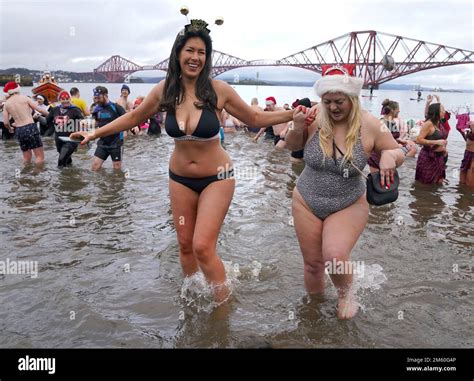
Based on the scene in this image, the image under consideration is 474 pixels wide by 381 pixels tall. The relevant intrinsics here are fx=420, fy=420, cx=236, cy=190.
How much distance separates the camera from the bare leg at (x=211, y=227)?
3340mm

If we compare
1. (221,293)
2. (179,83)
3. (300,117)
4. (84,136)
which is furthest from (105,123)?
(300,117)

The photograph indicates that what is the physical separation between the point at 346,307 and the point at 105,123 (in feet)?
22.2

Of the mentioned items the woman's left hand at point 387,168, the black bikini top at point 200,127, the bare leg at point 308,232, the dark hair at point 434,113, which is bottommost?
the bare leg at point 308,232

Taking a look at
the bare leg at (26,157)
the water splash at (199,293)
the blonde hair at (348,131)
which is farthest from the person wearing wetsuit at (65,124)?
the blonde hair at (348,131)

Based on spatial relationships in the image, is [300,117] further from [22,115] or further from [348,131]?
[22,115]

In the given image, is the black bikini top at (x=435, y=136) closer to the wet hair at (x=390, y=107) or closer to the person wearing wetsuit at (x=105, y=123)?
the wet hair at (x=390, y=107)

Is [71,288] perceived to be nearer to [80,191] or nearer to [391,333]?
[391,333]

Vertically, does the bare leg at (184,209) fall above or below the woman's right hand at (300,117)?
below

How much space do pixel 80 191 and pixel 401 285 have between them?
583 centimetres

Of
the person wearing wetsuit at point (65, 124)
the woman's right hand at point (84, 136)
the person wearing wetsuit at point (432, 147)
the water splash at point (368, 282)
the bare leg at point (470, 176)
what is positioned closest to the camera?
the woman's right hand at point (84, 136)

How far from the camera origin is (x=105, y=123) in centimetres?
873

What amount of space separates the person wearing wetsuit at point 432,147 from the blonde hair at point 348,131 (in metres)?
5.63

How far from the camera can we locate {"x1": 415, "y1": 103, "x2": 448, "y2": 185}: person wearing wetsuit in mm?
8141

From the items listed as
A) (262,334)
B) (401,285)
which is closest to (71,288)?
(262,334)
